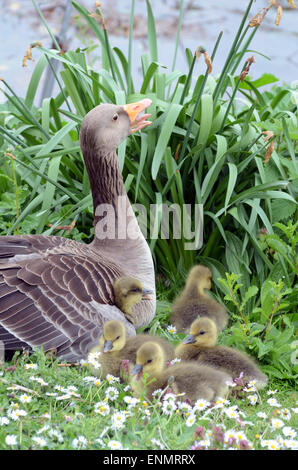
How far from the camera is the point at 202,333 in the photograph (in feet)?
11.0

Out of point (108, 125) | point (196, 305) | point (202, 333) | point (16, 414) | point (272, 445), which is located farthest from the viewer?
point (196, 305)

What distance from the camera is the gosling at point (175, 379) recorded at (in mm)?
3035

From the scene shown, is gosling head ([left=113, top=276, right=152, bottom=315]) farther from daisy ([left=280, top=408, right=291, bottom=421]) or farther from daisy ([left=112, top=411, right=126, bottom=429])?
daisy ([left=280, top=408, right=291, bottom=421])

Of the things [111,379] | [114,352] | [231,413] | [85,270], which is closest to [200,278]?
[85,270]

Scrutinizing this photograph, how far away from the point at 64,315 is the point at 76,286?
0.16 metres

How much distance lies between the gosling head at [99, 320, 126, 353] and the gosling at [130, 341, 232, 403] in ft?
0.72

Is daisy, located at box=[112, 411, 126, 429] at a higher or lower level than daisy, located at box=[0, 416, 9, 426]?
higher

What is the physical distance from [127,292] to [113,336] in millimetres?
332

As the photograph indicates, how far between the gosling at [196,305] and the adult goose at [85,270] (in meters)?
0.27

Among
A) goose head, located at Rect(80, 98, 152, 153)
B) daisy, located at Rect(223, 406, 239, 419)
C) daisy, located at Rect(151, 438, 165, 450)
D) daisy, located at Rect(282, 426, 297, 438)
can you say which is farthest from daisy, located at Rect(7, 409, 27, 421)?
goose head, located at Rect(80, 98, 152, 153)

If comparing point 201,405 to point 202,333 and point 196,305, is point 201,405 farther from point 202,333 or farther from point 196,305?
point 196,305

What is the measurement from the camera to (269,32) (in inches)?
367

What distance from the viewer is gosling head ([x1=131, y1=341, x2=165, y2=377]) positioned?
119 inches

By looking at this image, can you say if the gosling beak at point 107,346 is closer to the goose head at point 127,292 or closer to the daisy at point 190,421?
the goose head at point 127,292
